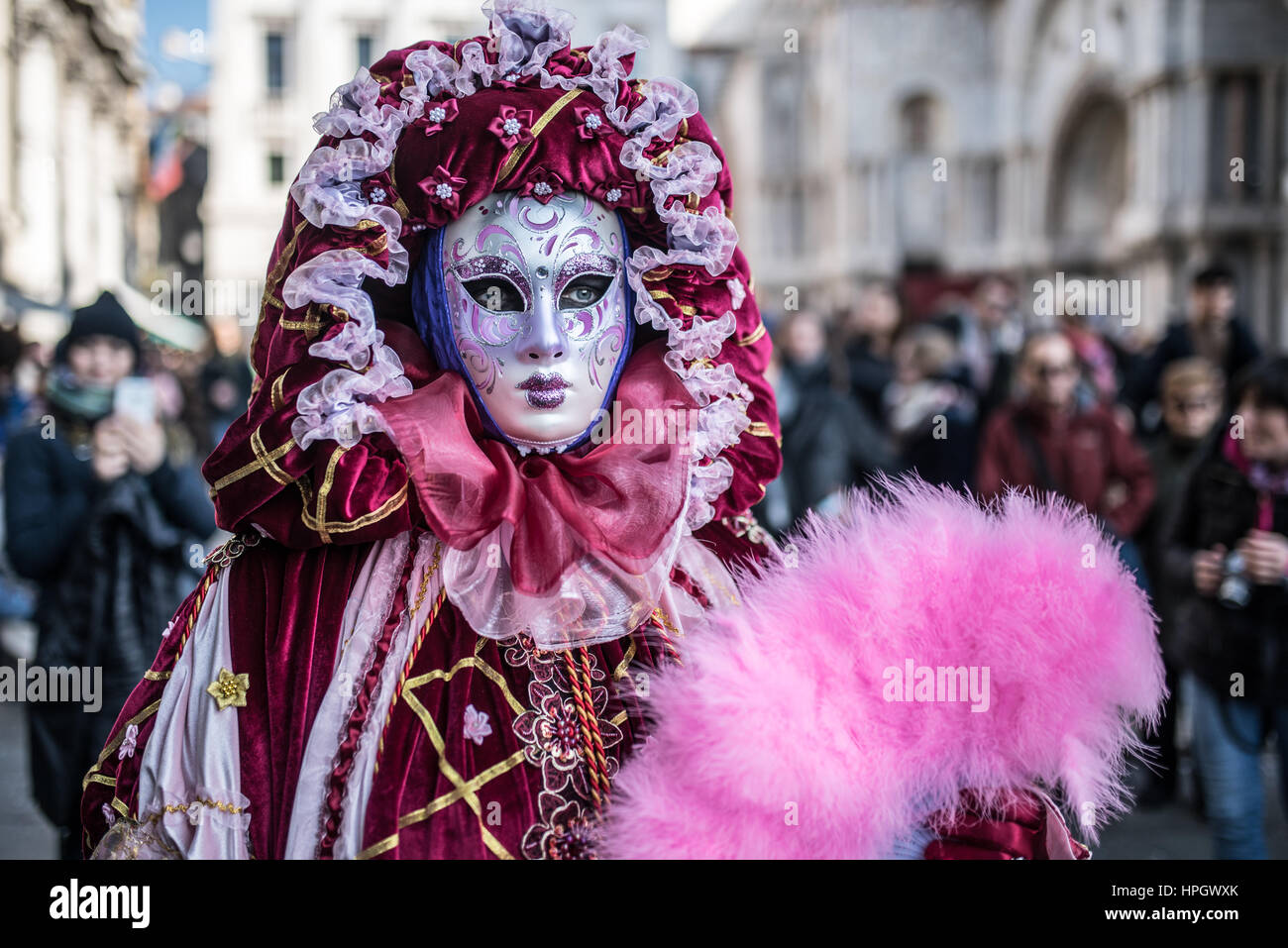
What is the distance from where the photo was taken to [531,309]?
5.82 feet

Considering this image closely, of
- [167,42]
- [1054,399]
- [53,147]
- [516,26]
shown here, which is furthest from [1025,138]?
[516,26]

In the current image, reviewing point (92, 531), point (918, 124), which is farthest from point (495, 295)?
point (918, 124)

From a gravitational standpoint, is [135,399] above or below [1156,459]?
above

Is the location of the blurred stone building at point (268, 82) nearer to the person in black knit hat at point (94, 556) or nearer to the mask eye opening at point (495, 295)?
the person in black knit hat at point (94, 556)

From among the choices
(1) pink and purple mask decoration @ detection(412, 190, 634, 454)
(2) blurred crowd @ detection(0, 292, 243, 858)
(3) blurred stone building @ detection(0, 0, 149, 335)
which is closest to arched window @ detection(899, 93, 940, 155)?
(3) blurred stone building @ detection(0, 0, 149, 335)

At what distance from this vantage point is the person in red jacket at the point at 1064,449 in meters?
4.42

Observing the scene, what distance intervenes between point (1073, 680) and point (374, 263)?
3.69 feet

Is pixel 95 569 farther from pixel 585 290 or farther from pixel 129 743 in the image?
pixel 585 290

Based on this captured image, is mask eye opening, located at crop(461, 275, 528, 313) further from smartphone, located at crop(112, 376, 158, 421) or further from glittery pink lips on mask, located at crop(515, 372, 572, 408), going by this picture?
smartphone, located at crop(112, 376, 158, 421)

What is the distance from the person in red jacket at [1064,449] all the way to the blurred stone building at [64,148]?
9.08 meters

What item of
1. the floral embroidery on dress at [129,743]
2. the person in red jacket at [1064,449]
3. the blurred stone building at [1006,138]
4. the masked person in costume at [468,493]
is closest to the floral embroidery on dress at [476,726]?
the masked person in costume at [468,493]

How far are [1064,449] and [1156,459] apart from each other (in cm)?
37

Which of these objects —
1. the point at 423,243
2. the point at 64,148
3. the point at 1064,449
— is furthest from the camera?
the point at 64,148

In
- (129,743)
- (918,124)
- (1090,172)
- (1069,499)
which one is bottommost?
(129,743)
